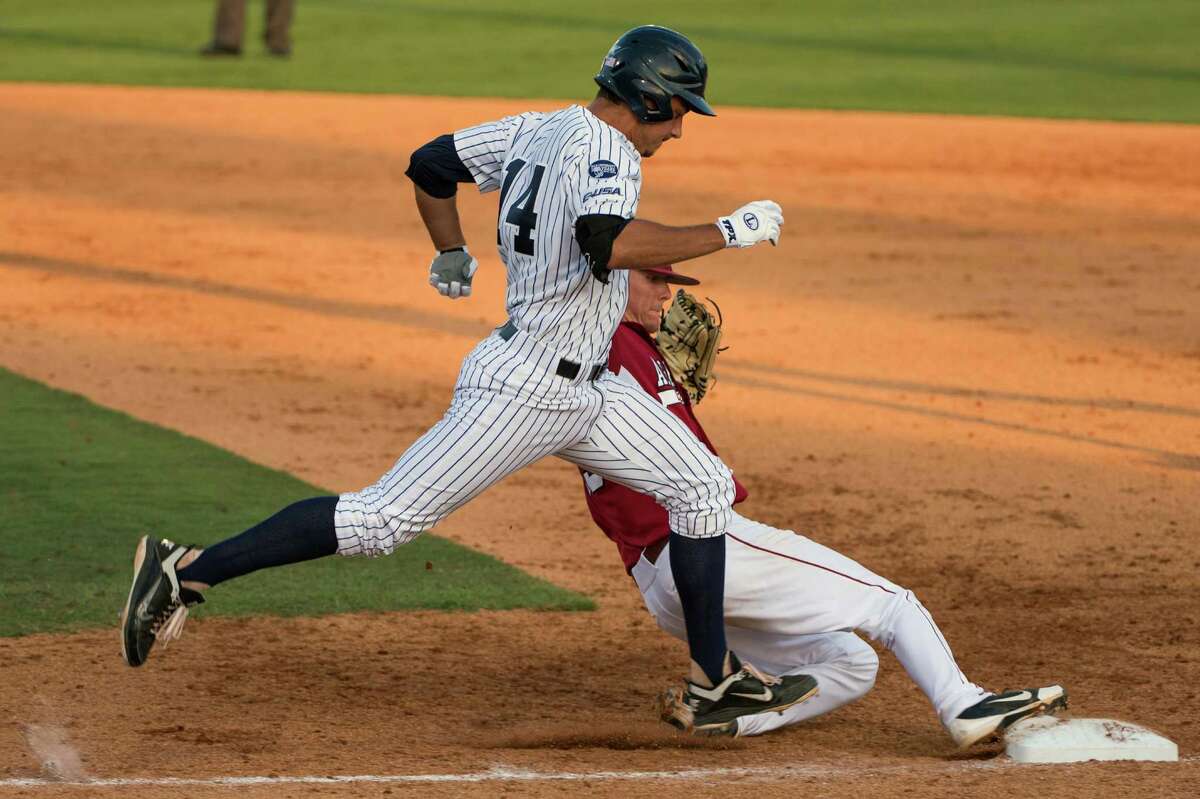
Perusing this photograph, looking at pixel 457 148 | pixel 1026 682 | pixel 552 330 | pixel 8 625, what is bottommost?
pixel 8 625

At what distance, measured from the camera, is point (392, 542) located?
4.61m

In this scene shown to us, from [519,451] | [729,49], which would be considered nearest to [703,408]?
[519,451]

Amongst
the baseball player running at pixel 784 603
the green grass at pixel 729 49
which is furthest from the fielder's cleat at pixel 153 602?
the green grass at pixel 729 49

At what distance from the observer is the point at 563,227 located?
446cm

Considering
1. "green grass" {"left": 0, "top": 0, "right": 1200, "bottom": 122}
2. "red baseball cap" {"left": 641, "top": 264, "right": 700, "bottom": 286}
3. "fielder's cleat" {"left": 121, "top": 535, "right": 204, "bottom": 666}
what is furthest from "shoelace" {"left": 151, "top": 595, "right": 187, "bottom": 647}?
"green grass" {"left": 0, "top": 0, "right": 1200, "bottom": 122}

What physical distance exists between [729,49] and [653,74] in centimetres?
2517

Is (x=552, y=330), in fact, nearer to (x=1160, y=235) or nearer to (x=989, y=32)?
(x=1160, y=235)

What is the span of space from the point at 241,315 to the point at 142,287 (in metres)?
1.21

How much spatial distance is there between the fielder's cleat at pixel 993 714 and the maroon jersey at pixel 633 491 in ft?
2.87

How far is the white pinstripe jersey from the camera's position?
14.4ft

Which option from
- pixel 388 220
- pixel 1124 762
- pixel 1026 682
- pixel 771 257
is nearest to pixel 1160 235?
pixel 771 257

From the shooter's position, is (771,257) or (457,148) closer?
(457,148)

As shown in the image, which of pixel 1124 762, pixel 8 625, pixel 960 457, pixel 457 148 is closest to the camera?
pixel 1124 762

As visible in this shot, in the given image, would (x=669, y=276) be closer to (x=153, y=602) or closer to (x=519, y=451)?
(x=519, y=451)
